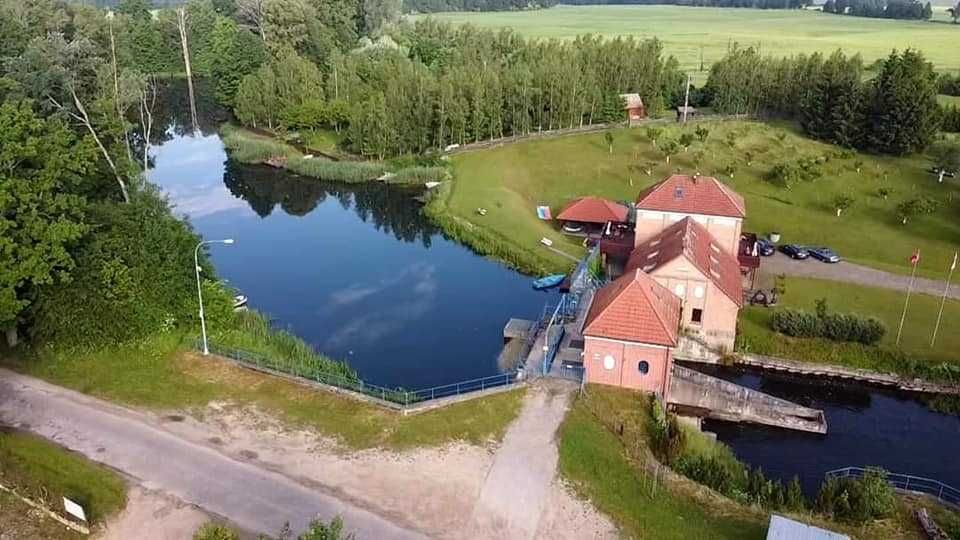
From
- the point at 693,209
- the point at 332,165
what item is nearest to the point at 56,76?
the point at 332,165

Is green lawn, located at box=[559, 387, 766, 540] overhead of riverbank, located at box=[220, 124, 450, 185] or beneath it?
overhead

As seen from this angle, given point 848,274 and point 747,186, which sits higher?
point 747,186

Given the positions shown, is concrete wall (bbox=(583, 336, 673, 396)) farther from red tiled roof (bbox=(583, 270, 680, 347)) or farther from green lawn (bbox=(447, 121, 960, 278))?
green lawn (bbox=(447, 121, 960, 278))

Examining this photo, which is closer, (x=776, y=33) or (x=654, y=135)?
(x=654, y=135)

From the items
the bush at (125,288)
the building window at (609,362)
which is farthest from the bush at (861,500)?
the bush at (125,288)

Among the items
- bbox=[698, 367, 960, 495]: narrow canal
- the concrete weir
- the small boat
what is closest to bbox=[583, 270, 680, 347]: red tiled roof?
the concrete weir

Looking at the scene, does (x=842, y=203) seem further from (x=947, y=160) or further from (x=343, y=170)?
(x=343, y=170)
